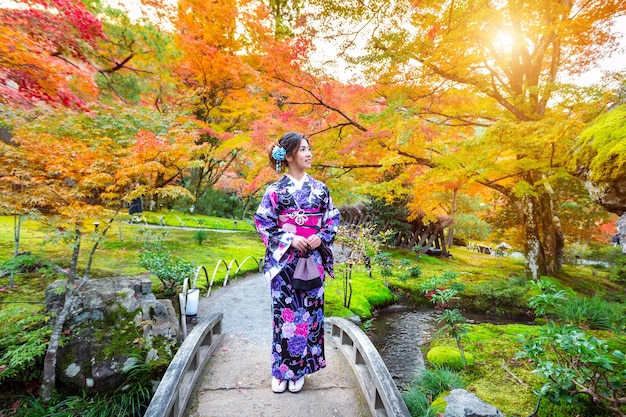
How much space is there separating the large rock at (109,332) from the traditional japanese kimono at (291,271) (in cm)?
185

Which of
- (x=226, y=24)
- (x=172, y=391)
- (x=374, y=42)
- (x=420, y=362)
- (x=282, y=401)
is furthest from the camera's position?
(x=226, y=24)

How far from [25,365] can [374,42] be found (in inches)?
286

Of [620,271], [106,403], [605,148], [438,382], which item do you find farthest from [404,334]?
[620,271]

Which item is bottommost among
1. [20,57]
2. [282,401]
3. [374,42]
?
[282,401]

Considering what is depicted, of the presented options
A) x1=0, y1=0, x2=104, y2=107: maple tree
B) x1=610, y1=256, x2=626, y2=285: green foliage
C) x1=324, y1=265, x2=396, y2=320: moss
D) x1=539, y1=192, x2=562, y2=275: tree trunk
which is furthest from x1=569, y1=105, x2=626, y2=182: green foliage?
x1=0, y1=0, x2=104, y2=107: maple tree

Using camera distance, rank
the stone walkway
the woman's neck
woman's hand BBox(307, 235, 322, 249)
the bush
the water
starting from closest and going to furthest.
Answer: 1. the stone walkway
2. woman's hand BBox(307, 235, 322, 249)
3. the woman's neck
4. the bush
5. the water

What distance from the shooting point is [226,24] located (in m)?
11.7

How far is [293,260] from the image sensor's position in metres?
2.55

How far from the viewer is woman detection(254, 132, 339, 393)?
8.30 ft

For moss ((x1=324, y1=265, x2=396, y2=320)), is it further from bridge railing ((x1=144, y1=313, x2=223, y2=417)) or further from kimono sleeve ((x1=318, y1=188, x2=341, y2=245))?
kimono sleeve ((x1=318, y1=188, x2=341, y2=245))

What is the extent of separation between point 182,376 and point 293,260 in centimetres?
115

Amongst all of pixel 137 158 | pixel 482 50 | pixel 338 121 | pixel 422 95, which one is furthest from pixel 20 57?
pixel 482 50

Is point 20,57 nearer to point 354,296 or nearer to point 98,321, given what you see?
point 98,321

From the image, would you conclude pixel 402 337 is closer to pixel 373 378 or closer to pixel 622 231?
pixel 622 231
